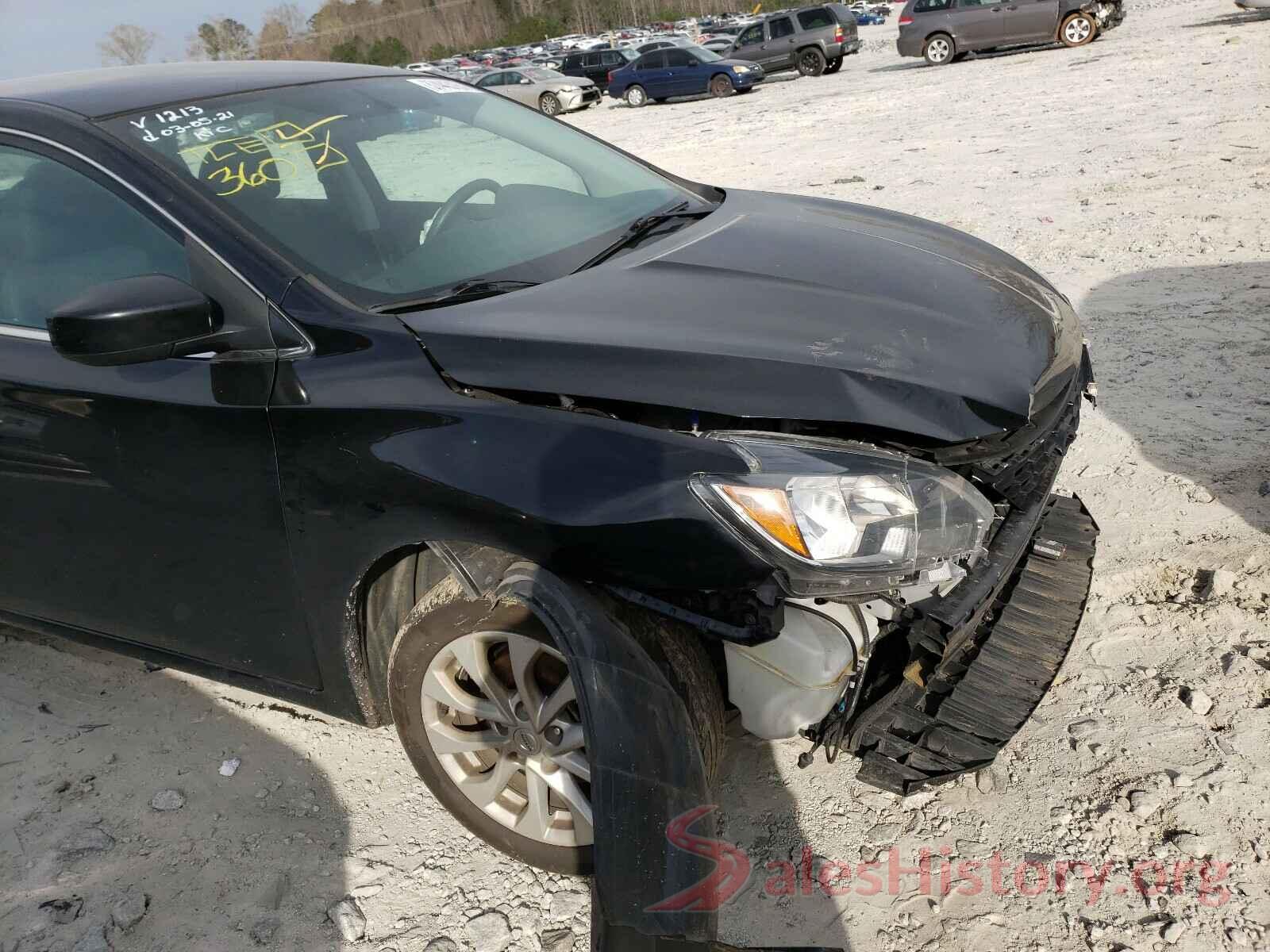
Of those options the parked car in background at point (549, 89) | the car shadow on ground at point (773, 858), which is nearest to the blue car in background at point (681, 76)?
the parked car in background at point (549, 89)

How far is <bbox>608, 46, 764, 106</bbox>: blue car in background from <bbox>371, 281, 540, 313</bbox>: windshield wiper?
860 inches

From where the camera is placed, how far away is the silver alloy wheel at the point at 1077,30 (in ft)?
62.0

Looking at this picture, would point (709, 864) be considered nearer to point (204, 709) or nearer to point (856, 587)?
point (856, 587)

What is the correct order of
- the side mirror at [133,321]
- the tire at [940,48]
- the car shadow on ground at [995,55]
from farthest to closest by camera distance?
the tire at [940,48]
the car shadow on ground at [995,55]
the side mirror at [133,321]

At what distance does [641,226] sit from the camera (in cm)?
286

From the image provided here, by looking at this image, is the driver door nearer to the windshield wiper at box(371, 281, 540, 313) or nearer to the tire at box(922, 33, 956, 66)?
the windshield wiper at box(371, 281, 540, 313)

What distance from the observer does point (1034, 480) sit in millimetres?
2211

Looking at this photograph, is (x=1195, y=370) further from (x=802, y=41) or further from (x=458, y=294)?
(x=802, y=41)

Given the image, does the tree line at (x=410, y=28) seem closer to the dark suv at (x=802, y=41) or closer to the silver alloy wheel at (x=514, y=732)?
the dark suv at (x=802, y=41)

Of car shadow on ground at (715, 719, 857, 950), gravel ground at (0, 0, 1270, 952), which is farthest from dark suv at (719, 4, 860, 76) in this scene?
car shadow on ground at (715, 719, 857, 950)

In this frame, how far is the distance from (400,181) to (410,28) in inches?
4611

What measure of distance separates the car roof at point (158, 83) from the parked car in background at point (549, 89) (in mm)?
22583

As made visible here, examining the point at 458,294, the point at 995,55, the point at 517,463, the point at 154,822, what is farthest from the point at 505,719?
the point at 995,55

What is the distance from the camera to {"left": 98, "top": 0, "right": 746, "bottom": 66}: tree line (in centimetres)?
7962
